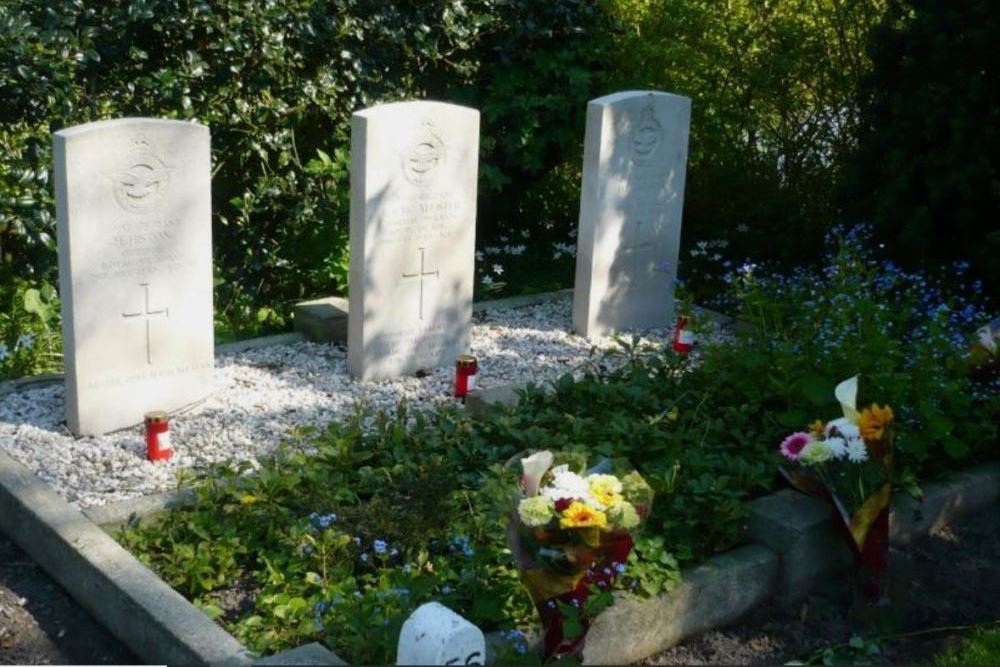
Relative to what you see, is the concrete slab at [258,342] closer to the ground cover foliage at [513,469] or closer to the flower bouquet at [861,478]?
the ground cover foliage at [513,469]

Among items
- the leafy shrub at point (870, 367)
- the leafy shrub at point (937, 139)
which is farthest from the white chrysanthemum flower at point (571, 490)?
the leafy shrub at point (937, 139)

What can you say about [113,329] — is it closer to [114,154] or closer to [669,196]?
[114,154]

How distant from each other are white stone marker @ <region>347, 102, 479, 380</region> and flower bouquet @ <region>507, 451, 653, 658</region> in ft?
8.90

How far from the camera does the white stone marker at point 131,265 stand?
5660mm

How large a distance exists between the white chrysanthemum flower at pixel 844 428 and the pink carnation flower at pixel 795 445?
0.12 m

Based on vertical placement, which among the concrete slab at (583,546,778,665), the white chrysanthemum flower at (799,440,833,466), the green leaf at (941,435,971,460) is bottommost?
the concrete slab at (583,546,778,665)

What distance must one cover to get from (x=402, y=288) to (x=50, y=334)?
201 cm

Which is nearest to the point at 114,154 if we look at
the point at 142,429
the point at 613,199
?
the point at 142,429

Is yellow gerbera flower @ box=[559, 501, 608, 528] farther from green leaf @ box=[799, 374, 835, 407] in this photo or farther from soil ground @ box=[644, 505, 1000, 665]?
green leaf @ box=[799, 374, 835, 407]

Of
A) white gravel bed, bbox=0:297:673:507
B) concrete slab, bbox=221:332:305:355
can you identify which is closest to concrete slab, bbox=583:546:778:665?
white gravel bed, bbox=0:297:673:507

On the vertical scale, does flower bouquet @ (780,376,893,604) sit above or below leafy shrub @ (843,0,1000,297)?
below

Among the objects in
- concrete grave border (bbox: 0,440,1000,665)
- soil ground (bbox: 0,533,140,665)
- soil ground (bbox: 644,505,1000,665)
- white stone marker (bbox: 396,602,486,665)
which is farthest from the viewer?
soil ground (bbox: 644,505,1000,665)

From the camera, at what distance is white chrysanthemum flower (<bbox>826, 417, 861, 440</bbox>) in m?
4.84

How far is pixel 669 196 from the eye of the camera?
7.79 meters
